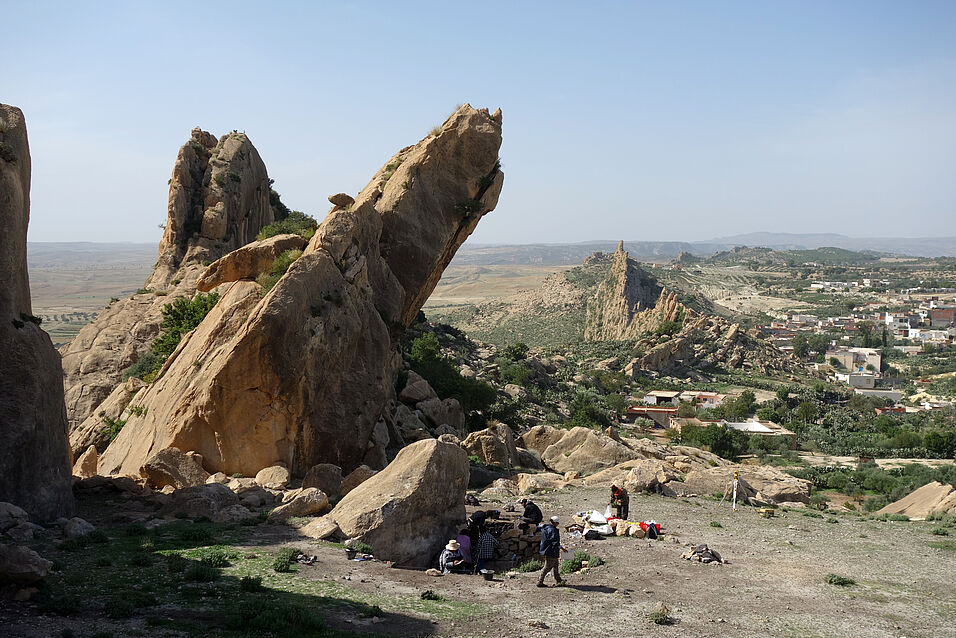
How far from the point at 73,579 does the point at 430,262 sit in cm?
2506

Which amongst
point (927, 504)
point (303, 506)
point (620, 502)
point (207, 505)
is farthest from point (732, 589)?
point (927, 504)

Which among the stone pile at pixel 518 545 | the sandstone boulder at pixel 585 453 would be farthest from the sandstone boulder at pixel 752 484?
the stone pile at pixel 518 545

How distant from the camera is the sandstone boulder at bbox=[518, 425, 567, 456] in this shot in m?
40.8

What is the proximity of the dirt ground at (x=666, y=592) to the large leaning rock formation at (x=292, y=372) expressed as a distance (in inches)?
252

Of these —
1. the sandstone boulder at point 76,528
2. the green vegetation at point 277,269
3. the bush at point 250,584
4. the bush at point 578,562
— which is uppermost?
the green vegetation at point 277,269

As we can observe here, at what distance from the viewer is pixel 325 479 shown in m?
23.1

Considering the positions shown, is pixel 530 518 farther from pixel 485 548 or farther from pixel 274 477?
pixel 274 477

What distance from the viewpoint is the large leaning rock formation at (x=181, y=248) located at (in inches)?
1476

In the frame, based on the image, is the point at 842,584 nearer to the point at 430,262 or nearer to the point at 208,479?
the point at 208,479

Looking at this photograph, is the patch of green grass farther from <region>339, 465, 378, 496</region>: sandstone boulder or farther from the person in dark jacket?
<region>339, 465, 378, 496</region>: sandstone boulder

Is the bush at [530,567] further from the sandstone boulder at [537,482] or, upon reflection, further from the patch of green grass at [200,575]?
the sandstone boulder at [537,482]

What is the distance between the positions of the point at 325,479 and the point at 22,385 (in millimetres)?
9232

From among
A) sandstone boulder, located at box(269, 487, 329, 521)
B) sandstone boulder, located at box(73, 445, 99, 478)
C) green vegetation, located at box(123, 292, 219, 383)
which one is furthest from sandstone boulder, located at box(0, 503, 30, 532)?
green vegetation, located at box(123, 292, 219, 383)

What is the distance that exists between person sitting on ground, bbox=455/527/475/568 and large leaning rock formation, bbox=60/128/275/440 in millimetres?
18703
